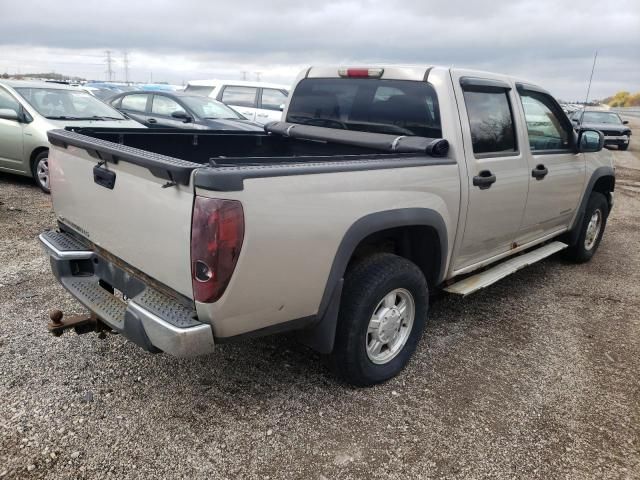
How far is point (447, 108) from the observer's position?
3422mm

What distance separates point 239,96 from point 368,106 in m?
9.50

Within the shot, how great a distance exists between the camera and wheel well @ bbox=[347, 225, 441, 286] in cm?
322

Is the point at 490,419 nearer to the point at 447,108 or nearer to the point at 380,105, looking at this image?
the point at 447,108

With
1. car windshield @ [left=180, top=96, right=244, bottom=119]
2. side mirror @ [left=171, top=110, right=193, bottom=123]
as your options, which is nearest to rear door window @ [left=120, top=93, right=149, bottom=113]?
car windshield @ [left=180, top=96, right=244, bottom=119]

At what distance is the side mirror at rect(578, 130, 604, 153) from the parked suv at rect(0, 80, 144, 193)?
6080mm

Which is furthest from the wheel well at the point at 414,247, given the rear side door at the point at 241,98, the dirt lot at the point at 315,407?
the rear side door at the point at 241,98

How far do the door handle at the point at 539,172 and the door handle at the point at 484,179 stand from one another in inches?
27.5

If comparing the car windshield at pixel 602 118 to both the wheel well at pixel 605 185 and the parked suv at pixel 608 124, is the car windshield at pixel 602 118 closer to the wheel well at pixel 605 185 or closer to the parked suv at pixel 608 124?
the parked suv at pixel 608 124

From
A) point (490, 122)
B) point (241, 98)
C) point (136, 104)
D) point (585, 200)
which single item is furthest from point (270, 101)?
point (490, 122)

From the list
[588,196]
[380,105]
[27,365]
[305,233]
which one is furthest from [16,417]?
[588,196]

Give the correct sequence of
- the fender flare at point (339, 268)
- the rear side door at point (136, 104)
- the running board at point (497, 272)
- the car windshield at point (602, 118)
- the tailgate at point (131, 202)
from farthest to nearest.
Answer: the car windshield at point (602, 118)
the rear side door at point (136, 104)
the running board at point (497, 272)
the fender flare at point (339, 268)
the tailgate at point (131, 202)

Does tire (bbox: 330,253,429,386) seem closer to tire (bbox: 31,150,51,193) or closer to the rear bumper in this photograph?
the rear bumper

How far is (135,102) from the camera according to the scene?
1114cm

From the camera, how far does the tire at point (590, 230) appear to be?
561 cm
